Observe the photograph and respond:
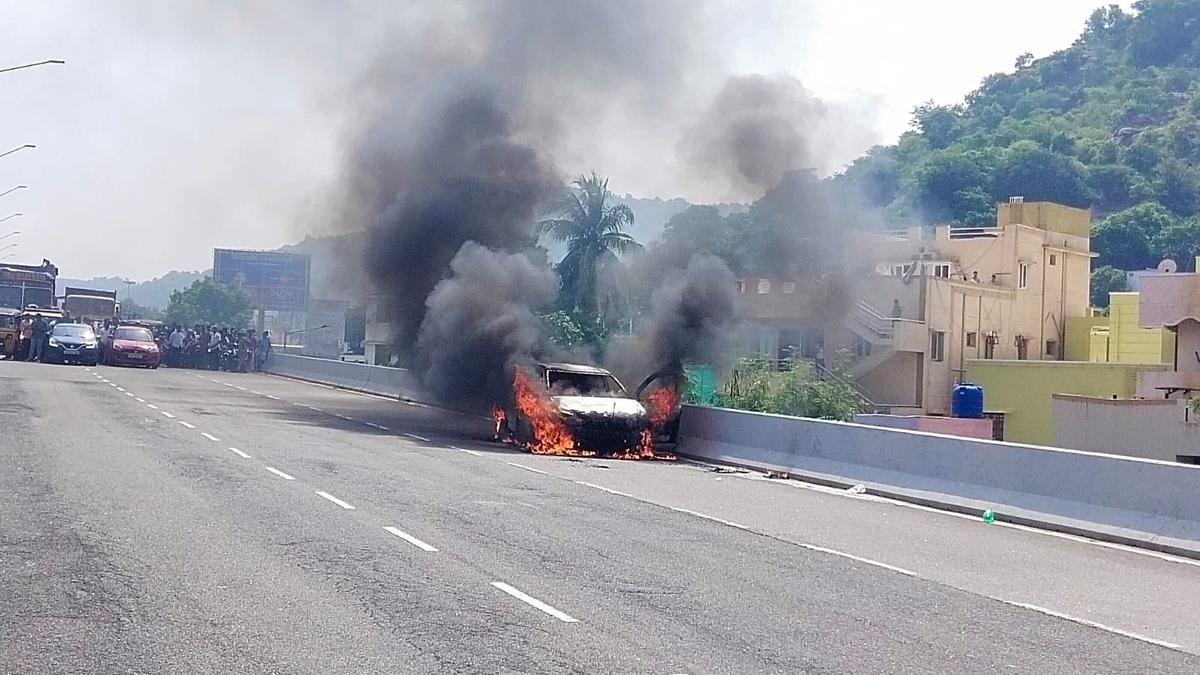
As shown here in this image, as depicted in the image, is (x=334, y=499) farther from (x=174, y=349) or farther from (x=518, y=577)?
(x=174, y=349)

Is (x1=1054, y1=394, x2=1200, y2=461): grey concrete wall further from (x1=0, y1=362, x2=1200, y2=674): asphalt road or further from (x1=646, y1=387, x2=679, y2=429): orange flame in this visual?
(x1=0, y1=362, x2=1200, y2=674): asphalt road

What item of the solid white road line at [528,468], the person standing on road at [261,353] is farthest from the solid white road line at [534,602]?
the person standing on road at [261,353]

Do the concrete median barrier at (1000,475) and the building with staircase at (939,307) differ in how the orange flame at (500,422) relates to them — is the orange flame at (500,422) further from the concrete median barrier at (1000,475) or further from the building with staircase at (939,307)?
the building with staircase at (939,307)

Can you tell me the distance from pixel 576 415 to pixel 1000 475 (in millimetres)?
8770

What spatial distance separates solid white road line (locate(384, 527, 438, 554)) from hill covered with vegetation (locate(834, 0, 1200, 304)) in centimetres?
2957

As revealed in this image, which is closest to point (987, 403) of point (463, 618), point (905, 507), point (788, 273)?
point (788, 273)

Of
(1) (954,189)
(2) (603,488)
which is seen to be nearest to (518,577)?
(2) (603,488)

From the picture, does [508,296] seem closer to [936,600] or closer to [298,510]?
[298,510]

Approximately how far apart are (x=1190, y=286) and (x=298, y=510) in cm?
3111

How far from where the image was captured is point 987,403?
5103 centimetres

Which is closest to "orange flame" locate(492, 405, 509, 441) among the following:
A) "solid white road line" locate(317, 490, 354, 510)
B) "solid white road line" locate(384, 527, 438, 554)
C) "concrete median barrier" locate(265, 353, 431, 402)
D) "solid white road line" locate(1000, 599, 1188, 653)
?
"concrete median barrier" locate(265, 353, 431, 402)

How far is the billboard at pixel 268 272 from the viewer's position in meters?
87.5

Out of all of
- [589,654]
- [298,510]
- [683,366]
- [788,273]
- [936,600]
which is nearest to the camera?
[589,654]

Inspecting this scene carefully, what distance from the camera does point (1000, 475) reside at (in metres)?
16.6
